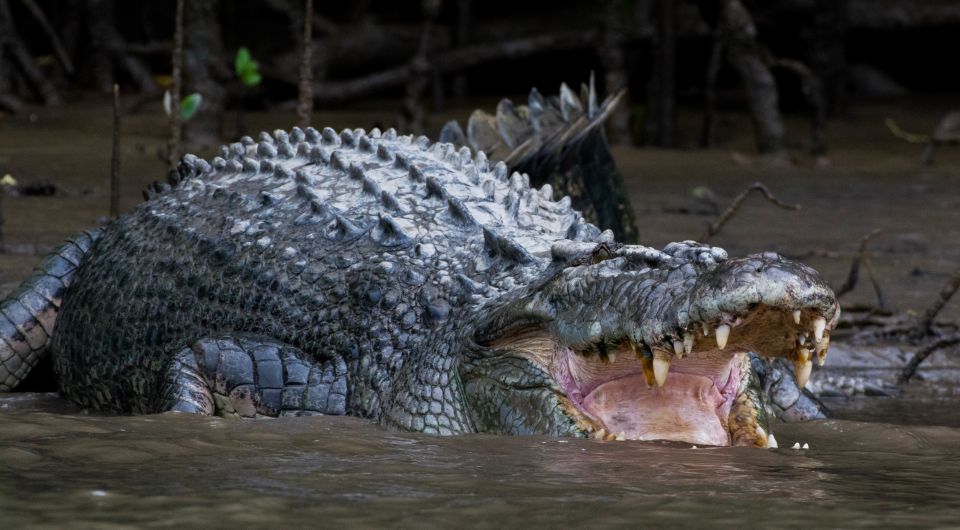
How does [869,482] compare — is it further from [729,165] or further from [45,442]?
[729,165]

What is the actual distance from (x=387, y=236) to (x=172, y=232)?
0.91 m

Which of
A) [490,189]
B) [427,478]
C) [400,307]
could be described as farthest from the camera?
[490,189]

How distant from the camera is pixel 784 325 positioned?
2.95 m

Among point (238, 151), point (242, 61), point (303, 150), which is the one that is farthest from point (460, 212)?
point (242, 61)

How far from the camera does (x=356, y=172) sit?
4.56 meters

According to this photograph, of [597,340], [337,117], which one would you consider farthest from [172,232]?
[337,117]

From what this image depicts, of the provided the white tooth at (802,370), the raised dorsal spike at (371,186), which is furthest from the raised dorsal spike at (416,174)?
the white tooth at (802,370)

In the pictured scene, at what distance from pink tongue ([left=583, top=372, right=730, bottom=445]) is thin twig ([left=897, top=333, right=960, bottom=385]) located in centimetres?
185

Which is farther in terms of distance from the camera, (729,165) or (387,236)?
(729,165)

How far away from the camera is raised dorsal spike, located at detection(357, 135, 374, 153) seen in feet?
15.9

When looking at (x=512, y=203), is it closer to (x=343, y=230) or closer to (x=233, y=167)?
(x=343, y=230)

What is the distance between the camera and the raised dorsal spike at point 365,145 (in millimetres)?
4836

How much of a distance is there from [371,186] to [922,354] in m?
2.16

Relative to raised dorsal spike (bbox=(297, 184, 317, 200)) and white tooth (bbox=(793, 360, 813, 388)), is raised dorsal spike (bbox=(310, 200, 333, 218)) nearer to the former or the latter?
raised dorsal spike (bbox=(297, 184, 317, 200))
